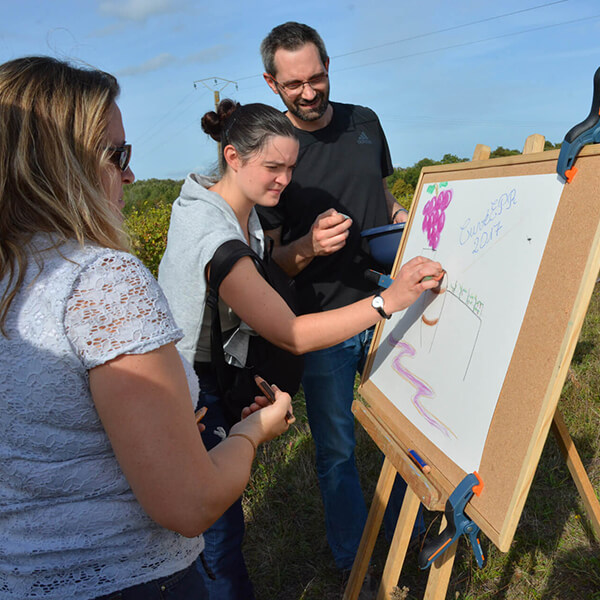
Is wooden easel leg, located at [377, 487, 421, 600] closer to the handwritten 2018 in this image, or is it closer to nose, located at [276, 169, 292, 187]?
the handwritten 2018

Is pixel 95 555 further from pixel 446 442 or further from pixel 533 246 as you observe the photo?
pixel 533 246

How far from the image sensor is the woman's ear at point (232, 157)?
1754 mm

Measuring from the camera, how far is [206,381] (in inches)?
67.2

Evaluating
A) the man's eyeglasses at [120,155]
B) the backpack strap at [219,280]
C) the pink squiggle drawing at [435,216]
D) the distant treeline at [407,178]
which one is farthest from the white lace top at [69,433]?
the distant treeline at [407,178]

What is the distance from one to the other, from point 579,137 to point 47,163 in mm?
1025

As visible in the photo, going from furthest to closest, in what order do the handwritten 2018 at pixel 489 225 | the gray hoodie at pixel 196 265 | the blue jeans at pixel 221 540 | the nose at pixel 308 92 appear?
the nose at pixel 308 92 → the blue jeans at pixel 221 540 → the gray hoodie at pixel 196 265 → the handwritten 2018 at pixel 489 225

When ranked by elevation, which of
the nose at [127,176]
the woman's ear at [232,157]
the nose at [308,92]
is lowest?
the nose at [127,176]

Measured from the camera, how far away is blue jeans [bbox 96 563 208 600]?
91 cm

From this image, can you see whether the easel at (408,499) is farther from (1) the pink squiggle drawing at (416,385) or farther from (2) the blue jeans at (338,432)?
(2) the blue jeans at (338,432)

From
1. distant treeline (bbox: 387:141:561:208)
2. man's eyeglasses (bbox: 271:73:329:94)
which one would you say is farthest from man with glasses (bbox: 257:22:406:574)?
distant treeline (bbox: 387:141:561:208)

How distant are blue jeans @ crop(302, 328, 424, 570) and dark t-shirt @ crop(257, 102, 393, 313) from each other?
22cm

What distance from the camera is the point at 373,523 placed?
73.0 inches

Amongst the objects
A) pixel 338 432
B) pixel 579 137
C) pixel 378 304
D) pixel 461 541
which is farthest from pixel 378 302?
pixel 461 541

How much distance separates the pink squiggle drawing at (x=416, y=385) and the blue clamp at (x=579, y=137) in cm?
68
